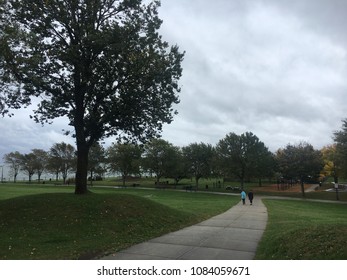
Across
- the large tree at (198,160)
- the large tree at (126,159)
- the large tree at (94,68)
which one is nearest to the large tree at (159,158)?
the large tree at (126,159)

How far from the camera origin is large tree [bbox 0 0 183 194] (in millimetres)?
16562

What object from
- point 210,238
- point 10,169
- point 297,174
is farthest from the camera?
point 10,169

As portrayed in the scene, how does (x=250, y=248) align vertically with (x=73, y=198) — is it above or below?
below

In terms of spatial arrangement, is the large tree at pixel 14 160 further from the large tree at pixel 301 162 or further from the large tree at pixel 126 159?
the large tree at pixel 301 162

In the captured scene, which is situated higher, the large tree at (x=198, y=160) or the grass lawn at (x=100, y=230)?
the large tree at (x=198, y=160)

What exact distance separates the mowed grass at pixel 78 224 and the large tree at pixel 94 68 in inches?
139

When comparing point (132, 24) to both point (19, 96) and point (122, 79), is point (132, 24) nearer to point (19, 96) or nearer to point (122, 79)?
point (122, 79)

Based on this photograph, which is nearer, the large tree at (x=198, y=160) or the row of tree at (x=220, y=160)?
the row of tree at (x=220, y=160)

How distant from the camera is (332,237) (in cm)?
873

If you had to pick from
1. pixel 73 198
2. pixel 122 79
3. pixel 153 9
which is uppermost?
pixel 153 9

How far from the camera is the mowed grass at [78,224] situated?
32.4 feet

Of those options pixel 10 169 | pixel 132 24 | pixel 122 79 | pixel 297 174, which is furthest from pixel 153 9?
pixel 10 169

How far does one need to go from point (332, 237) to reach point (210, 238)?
4457 mm

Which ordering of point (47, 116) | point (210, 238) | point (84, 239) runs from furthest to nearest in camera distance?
1. point (47, 116)
2. point (210, 238)
3. point (84, 239)
